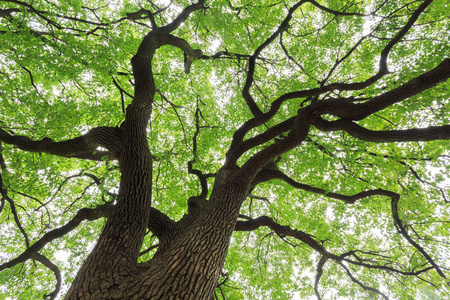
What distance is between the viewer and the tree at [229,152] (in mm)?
3494

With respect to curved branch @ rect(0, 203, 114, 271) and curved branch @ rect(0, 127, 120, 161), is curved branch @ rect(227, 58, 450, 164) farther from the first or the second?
curved branch @ rect(0, 203, 114, 271)

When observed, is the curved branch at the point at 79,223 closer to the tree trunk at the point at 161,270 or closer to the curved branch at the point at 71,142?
the tree trunk at the point at 161,270

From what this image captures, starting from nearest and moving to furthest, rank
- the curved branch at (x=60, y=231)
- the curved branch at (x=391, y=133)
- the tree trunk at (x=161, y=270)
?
the tree trunk at (x=161, y=270) → the curved branch at (x=391, y=133) → the curved branch at (x=60, y=231)

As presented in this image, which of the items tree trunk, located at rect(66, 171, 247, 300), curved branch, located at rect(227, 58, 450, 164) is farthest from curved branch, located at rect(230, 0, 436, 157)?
tree trunk, located at rect(66, 171, 247, 300)

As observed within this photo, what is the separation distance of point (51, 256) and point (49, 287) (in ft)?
3.69

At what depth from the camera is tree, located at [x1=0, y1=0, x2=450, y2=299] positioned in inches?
138

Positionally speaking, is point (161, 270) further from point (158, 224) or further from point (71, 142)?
point (71, 142)

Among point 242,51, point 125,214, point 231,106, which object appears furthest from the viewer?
point 231,106

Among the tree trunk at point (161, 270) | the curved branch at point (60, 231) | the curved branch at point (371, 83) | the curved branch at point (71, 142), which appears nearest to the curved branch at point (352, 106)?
the curved branch at point (371, 83)

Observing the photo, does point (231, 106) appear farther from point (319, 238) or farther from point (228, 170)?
Answer: point (319, 238)

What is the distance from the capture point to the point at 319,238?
6.23 meters

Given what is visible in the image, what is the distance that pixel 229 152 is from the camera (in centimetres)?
577

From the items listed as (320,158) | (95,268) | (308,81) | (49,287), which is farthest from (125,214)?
(49,287)

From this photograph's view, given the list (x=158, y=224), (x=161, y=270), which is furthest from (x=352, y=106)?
(x=158, y=224)
